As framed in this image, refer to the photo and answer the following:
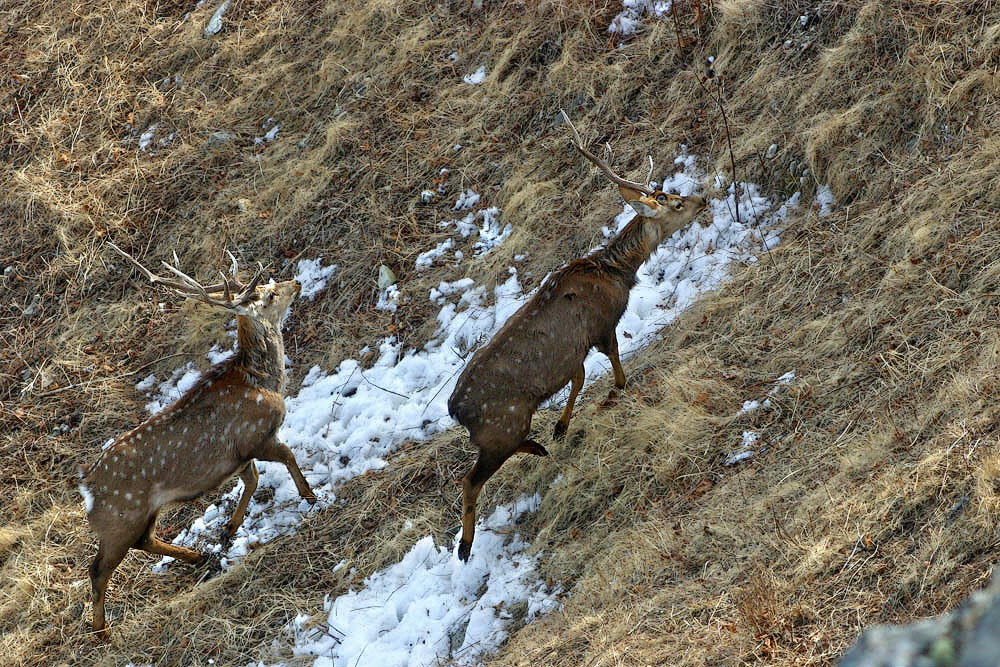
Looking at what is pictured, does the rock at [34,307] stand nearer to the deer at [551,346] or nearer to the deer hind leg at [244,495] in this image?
the deer hind leg at [244,495]

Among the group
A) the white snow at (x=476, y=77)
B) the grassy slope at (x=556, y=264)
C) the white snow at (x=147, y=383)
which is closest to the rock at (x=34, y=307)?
the grassy slope at (x=556, y=264)

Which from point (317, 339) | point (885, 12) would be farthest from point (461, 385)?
point (885, 12)

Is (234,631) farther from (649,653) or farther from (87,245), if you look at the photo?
(87,245)

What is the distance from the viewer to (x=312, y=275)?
1055 centimetres

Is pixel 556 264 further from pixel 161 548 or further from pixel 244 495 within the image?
pixel 161 548

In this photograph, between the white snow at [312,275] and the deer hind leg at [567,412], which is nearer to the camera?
the deer hind leg at [567,412]

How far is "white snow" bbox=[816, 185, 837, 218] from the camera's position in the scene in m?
8.02

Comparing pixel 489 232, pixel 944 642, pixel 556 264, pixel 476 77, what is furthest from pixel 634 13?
pixel 944 642

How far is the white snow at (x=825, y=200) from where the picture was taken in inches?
316

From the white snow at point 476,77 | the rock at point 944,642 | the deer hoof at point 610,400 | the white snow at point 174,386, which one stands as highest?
the rock at point 944,642

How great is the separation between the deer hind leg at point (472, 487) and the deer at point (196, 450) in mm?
1960

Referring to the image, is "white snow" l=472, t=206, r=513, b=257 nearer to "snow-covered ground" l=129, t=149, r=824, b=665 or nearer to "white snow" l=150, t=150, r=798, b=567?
"snow-covered ground" l=129, t=149, r=824, b=665

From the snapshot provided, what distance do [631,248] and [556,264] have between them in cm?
135

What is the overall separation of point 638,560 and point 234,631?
3.40 m
